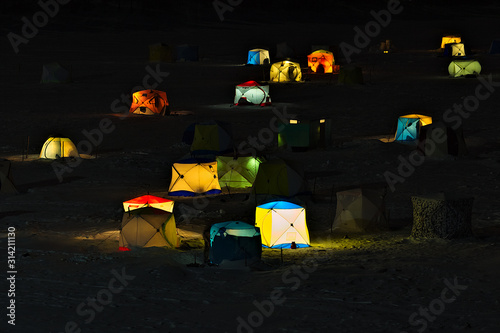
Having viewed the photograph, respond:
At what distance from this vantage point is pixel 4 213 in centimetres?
1891

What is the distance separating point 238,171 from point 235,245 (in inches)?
346

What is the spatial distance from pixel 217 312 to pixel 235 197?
404 inches

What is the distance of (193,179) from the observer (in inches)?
878

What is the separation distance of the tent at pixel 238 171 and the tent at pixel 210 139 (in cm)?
391

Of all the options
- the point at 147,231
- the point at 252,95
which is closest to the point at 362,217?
the point at 147,231

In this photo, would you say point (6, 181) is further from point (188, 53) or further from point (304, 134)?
point (188, 53)

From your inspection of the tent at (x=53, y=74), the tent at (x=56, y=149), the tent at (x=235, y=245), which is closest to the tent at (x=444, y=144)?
the tent at (x=56, y=149)

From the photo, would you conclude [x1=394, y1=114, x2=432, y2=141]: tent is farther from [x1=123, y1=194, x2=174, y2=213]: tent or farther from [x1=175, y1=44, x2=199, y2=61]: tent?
[x1=175, y1=44, x2=199, y2=61]: tent

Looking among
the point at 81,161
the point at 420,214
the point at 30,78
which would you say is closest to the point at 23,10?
the point at 30,78

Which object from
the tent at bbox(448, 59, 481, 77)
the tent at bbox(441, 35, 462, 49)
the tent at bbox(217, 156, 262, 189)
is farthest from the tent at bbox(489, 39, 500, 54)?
the tent at bbox(217, 156, 262, 189)

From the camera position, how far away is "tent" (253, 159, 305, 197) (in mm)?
20797

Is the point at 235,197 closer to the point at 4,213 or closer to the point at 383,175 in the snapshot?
the point at 383,175

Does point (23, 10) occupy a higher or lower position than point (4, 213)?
higher

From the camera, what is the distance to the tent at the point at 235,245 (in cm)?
1441
